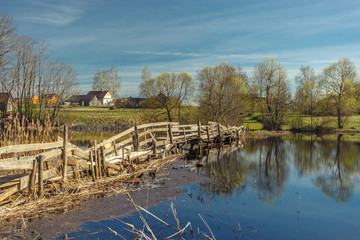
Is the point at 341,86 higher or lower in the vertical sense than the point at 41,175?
higher

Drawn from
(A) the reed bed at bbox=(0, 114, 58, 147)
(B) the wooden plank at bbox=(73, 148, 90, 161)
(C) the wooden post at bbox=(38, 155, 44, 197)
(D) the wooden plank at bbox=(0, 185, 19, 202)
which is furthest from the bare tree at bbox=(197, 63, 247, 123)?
(D) the wooden plank at bbox=(0, 185, 19, 202)

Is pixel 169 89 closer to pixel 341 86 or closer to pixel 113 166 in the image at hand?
pixel 113 166

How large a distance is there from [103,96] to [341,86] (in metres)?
64.7

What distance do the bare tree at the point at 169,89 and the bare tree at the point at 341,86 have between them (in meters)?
22.1

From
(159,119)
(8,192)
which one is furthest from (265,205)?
(159,119)

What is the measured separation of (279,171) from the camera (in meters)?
15.2

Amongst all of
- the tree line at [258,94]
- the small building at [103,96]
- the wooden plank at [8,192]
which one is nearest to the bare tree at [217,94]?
the tree line at [258,94]

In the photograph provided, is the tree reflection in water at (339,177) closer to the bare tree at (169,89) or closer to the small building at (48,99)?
the bare tree at (169,89)

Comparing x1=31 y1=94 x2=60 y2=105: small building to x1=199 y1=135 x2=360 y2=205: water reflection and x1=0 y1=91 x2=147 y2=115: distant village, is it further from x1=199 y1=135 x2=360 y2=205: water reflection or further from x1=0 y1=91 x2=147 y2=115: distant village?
x1=199 y1=135 x2=360 y2=205: water reflection

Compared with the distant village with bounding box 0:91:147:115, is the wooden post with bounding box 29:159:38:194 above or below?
below

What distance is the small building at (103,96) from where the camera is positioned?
85088 mm

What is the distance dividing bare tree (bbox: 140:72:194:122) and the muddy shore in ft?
70.6

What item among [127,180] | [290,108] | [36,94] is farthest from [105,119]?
[127,180]

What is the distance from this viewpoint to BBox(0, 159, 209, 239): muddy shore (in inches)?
256
